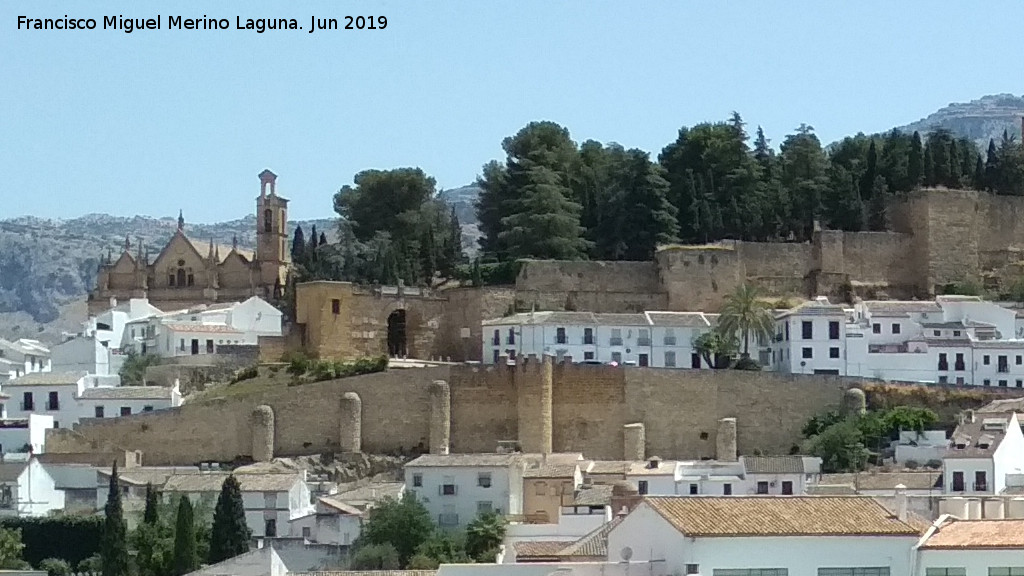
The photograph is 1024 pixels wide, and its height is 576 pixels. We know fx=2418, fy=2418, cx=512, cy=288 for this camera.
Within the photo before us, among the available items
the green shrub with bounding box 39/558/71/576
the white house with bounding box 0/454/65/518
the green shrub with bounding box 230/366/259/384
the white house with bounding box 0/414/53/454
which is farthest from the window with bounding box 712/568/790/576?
the green shrub with bounding box 230/366/259/384

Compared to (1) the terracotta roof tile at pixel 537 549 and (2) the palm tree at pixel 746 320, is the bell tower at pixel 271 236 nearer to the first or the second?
(2) the palm tree at pixel 746 320

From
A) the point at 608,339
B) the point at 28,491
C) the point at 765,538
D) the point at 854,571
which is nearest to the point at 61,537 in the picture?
the point at 28,491

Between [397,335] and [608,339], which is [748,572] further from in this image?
[397,335]

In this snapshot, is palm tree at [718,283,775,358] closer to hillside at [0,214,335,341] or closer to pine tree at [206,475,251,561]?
pine tree at [206,475,251,561]

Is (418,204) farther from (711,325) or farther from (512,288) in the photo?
(711,325)

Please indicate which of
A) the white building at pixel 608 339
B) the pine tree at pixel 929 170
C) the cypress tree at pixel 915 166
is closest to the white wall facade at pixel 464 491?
the white building at pixel 608 339

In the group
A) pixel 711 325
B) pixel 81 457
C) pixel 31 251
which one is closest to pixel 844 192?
pixel 711 325
